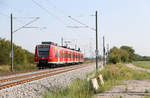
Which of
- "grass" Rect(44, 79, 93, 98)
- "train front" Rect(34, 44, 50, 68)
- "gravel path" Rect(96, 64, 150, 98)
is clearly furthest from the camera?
"train front" Rect(34, 44, 50, 68)

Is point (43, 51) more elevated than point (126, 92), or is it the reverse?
point (43, 51)

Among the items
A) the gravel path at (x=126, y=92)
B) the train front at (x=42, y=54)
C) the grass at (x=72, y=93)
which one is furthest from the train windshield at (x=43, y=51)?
the grass at (x=72, y=93)

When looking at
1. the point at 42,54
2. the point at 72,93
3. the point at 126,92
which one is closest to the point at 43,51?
the point at 42,54

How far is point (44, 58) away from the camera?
3070cm

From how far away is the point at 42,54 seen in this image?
102ft

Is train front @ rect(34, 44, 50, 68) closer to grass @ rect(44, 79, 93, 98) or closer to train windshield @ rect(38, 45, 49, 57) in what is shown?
train windshield @ rect(38, 45, 49, 57)

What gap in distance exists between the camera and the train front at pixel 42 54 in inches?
1210

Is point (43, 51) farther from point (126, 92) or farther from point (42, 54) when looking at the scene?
point (126, 92)

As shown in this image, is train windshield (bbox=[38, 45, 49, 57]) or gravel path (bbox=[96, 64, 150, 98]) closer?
gravel path (bbox=[96, 64, 150, 98])

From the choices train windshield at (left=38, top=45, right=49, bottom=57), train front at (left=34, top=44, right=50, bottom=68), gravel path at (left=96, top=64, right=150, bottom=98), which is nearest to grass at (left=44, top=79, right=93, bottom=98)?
gravel path at (left=96, top=64, right=150, bottom=98)

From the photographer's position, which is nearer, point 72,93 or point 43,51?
point 72,93

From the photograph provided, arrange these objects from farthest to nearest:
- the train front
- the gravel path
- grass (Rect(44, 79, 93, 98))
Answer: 1. the train front
2. the gravel path
3. grass (Rect(44, 79, 93, 98))

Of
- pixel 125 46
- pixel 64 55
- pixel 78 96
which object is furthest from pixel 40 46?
pixel 125 46

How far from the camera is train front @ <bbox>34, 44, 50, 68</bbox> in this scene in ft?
101
